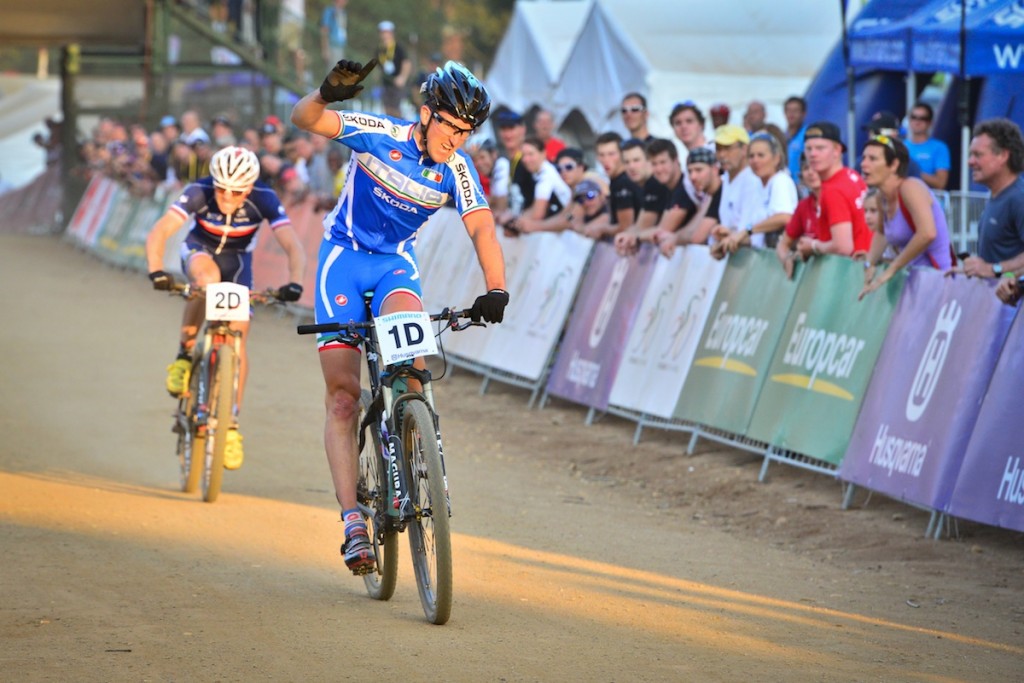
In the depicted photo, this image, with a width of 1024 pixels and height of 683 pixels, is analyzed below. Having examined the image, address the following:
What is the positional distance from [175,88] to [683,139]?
21.0 meters

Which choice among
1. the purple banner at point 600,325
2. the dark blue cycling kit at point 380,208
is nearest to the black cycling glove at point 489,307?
the dark blue cycling kit at point 380,208

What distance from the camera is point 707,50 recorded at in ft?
80.0

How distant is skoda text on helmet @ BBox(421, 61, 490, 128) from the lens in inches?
254

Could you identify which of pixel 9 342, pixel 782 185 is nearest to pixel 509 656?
pixel 782 185

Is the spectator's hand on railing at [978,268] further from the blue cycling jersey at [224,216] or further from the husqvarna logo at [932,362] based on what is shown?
the blue cycling jersey at [224,216]

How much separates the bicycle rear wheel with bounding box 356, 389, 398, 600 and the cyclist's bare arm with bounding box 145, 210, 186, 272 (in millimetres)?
2670

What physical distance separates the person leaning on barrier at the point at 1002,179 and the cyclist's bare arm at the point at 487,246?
11.8 ft

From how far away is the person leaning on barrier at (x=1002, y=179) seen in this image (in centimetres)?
898

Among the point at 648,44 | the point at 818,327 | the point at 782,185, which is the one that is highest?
the point at 648,44

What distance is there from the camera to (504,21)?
49.9 metres

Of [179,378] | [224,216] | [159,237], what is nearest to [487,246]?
[159,237]

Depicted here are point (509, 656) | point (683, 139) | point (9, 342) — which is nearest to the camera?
point (509, 656)

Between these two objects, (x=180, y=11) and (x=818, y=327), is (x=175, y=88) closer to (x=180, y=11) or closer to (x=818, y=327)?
(x=180, y=11)

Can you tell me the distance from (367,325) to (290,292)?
248 cm
